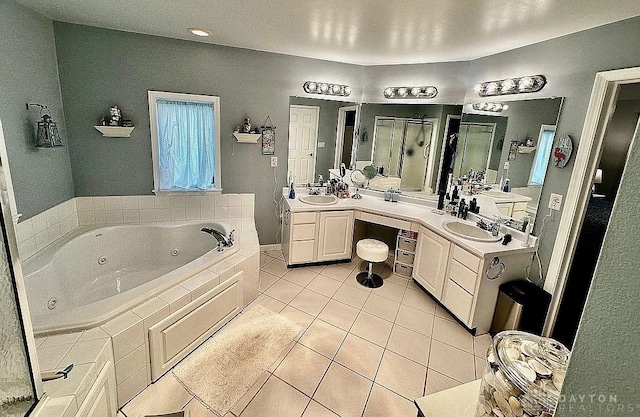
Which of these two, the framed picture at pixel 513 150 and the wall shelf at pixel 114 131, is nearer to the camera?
the framed picture at pixel 513 150

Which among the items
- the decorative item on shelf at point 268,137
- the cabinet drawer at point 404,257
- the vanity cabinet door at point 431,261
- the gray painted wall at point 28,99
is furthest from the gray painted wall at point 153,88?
the vanity cabinet door at point 431,261

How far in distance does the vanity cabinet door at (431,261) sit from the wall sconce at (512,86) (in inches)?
58.8

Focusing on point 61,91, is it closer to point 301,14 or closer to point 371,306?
point 301,14

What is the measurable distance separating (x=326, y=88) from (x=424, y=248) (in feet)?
7.37

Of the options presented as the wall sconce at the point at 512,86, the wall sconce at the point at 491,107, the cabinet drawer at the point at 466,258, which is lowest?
the cabinet drawer at the point at 466,258

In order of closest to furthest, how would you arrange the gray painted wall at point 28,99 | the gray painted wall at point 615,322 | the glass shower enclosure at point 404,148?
the gray painted wall at point 615,322
the gray painted wall at point 28,99
the glass shower enclosure at point 404,148

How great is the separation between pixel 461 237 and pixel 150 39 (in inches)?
142

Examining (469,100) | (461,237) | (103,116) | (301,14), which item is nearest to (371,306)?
(461,237)

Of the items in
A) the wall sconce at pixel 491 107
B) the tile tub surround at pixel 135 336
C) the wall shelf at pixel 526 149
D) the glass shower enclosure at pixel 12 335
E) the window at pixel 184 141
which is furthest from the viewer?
the window at pixel 184 141

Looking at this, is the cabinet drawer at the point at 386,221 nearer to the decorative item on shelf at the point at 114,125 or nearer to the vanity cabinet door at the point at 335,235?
the vanity cabinet door at the point at 335,235

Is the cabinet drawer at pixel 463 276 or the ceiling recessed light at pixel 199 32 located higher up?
the ceiling recessed light at pixel 199 32

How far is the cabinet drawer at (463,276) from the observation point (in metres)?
2.54

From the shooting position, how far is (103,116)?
118 inches

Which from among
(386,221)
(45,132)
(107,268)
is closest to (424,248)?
(386,221)
